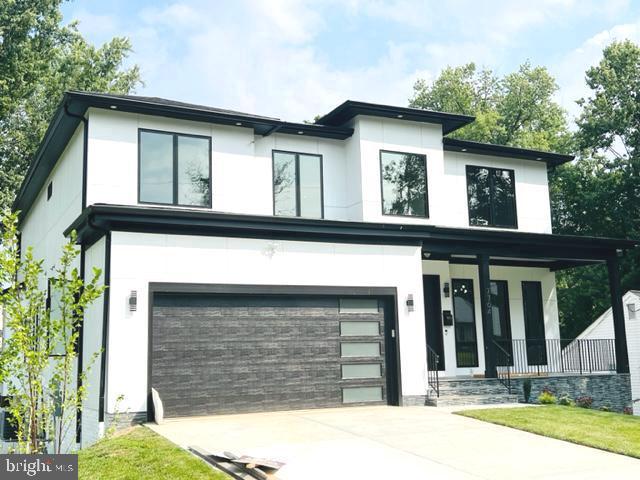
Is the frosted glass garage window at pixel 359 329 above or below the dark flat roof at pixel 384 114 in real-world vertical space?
below

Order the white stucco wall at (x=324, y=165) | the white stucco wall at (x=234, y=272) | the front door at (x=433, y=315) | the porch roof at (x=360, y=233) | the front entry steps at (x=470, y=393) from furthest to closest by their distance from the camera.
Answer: the front door at (x=433, y=315) < the front entry steps at (x=470, y=393) < the white stucco wall at (x=324, y=165) < the porch roof at (x=360, y=233) < the white stucco wall at (x=234, y=272)

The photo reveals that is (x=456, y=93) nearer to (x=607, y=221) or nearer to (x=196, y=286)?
(x=607, y=221)

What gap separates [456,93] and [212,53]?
64.3 ft

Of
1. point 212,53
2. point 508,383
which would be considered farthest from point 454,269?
point 212,53

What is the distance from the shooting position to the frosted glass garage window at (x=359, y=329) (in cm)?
1488

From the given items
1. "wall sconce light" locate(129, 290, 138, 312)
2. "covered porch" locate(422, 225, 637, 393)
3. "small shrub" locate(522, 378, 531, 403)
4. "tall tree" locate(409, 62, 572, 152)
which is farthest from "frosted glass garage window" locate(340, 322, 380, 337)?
"tall tree" locate(409, 62, 572, 152)

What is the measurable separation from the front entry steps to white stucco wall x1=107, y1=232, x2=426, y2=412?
1.67 feet

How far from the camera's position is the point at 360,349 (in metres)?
14.9

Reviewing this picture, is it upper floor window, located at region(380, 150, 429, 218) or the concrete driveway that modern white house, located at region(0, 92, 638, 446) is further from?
the concrete driveway

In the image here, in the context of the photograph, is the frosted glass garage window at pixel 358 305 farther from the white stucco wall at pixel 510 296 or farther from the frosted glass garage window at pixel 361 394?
the white stucco wall at pixel 510 296

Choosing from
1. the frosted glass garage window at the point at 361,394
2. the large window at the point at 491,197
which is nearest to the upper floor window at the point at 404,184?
the large window at the point at 491,197

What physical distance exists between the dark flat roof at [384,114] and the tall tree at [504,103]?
64.8 feet

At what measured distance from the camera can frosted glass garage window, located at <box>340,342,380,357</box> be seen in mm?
14766

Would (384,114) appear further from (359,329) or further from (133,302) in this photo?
(133,302)
